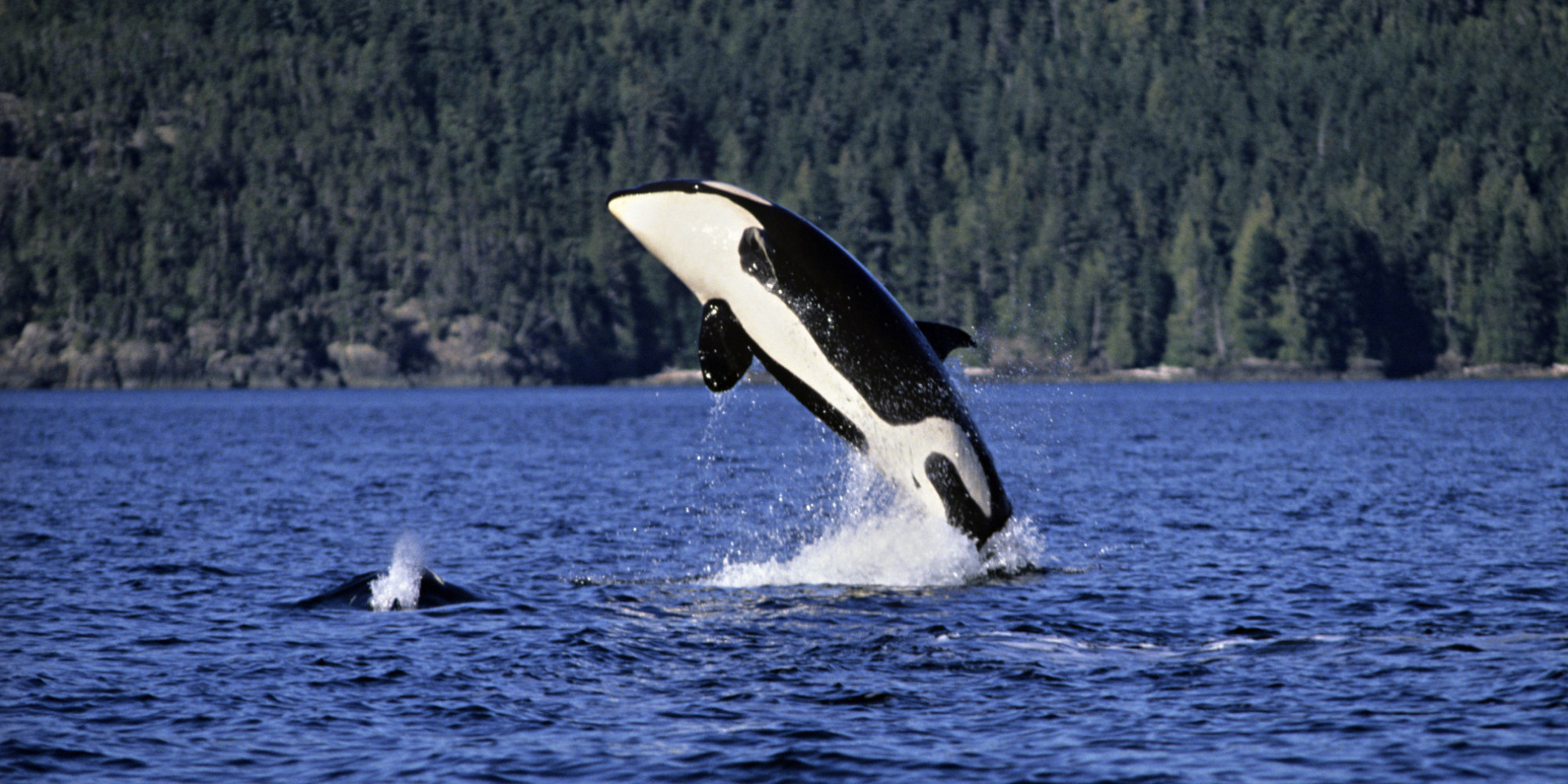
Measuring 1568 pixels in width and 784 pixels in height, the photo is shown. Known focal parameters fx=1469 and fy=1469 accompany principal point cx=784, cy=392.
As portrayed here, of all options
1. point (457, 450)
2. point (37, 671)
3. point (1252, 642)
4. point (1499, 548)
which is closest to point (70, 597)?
point (37, 671)

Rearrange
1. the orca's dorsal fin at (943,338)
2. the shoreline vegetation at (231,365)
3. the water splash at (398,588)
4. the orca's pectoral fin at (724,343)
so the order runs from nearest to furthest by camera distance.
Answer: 1. the orca's pectoral fin at (724,343)
2. the orca's dorsal fin at (943,338)
3. the water splash at (398,588)
4. the shoreline vegetation at (231,365)

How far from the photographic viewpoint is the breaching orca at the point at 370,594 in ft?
72.7

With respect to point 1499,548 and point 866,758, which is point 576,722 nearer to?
point 866,758

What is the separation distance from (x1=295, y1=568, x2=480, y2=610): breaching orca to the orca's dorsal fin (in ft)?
27.7

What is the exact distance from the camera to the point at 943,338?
1919cm

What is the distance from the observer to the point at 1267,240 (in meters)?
180

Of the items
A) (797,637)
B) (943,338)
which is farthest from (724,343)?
(797,637)

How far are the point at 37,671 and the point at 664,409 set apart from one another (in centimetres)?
11160

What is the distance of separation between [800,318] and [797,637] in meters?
4.03

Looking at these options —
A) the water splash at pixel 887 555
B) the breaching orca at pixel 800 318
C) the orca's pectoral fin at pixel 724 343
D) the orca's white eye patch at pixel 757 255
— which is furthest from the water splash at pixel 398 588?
the orca's white eye patch at pixel 757 255

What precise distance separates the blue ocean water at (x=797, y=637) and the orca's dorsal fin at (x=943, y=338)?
3.12 m

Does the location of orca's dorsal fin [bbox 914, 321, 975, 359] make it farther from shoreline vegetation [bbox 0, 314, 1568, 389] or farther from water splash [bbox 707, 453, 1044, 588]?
shoreline vegetation [bbox 0, 314, 1568, 389]

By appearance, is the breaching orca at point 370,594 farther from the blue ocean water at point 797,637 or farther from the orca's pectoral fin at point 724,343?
the orca's pectoral fin at point 724,343

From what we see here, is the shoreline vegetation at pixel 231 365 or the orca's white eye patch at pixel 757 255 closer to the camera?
the orca's white eye patch at pixel 757 255
